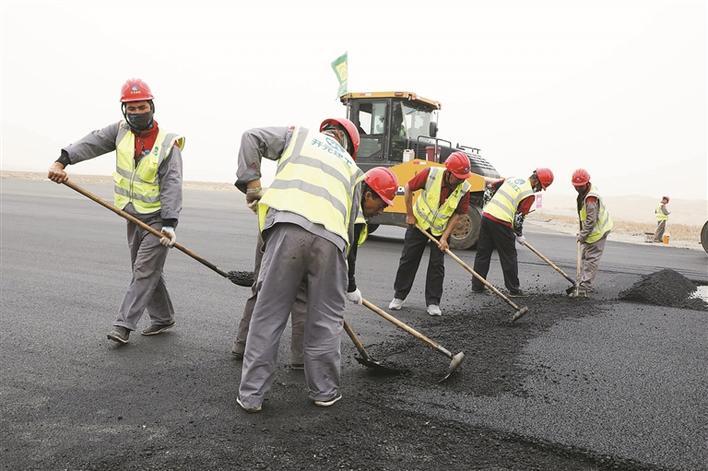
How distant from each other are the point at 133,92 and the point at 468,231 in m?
7.59

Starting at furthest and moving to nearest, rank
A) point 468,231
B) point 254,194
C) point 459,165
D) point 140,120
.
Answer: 1. point 468,231
2. point 459,165
3. point 140,120
4. point 254,194

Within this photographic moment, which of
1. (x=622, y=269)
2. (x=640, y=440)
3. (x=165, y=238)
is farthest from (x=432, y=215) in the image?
(x=622, y=269)

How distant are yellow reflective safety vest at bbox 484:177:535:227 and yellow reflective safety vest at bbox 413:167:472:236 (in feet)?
3.47

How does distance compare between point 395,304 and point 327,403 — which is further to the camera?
point 395,304

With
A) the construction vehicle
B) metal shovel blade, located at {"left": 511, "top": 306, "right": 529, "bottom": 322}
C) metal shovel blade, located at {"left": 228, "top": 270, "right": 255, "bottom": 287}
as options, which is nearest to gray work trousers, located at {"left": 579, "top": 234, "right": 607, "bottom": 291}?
metal shovel blade, located at {"left": 511, "top": 306, "right": 529, "bottom": 322}

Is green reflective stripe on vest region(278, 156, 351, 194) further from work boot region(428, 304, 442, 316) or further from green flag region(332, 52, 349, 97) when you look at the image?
green flag region(332, 52, 349, 97)

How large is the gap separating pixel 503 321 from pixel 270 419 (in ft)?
9.90

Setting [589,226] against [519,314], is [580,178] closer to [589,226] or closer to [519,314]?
[589,226]

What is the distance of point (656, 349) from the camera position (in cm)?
464

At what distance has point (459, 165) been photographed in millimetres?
5582

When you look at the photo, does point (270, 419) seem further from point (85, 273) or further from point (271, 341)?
point (85, 273)

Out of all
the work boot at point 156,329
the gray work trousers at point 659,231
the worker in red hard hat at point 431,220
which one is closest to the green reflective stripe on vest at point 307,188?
the work boot at point 156,329

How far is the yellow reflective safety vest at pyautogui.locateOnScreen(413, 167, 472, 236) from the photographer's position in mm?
5859

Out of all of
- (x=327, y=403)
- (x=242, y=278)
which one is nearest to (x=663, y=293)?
(x=242, y=278)
